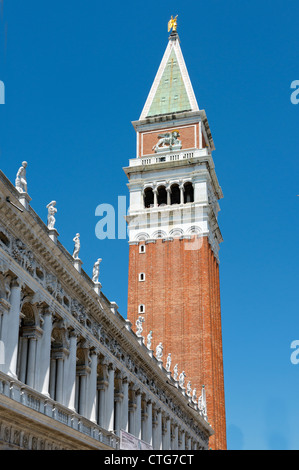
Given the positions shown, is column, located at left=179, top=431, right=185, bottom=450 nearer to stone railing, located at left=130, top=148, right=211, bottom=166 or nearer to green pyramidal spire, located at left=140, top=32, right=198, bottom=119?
stone railing, located at left=130, top=148, right=211, bottom=166

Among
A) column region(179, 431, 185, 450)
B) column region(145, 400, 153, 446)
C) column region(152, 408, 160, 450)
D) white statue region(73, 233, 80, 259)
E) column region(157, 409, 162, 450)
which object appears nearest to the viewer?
white statue region(73, 233, 80, 259)

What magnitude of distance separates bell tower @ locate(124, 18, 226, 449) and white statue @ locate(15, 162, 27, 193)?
4286cm

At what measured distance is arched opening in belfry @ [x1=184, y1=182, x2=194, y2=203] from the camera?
247 feet

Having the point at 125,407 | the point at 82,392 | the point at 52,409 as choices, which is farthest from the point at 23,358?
the point at 125,407

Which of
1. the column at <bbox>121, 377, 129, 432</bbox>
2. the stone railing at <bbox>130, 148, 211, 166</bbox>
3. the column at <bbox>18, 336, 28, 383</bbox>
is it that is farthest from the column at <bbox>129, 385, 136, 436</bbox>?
the stone railing at <bbox>130, 148, 211, 166</bbox>

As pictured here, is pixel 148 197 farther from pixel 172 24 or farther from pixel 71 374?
pixel 71 374

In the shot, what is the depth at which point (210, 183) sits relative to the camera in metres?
77.2

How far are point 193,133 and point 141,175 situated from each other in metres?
7.65

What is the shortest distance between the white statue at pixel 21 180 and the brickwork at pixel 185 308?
142 feet

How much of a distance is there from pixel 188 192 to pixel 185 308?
509 inches

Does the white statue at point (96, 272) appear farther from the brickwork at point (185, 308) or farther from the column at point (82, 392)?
the brickwork at point (185, 308)
